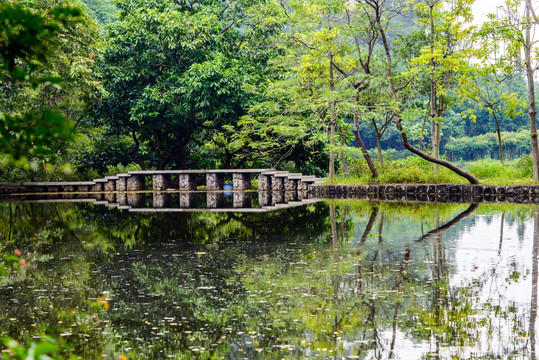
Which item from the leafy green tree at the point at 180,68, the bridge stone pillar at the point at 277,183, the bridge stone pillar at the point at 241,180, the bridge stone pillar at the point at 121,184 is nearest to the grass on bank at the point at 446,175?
the bridge stone pillar at the point at 277,183

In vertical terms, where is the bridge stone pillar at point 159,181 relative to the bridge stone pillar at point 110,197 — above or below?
above

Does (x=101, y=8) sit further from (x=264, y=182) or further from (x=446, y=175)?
(x=446, y=175)

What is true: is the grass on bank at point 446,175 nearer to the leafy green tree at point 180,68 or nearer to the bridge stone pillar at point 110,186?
the leafy green tree at point 180,68

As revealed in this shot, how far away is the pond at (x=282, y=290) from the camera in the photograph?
5648mm

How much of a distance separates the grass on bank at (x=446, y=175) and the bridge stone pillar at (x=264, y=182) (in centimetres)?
549

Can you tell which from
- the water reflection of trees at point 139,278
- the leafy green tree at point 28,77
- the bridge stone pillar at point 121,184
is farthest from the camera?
the bridge stone pillar at point 121,184

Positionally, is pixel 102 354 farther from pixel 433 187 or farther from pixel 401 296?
pixel 433 187

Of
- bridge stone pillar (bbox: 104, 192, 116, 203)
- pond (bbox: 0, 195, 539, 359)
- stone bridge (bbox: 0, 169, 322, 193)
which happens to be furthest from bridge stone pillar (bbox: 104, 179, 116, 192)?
pond (bbox: 0, 195, 539, 359)

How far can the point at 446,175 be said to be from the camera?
23.9 meters

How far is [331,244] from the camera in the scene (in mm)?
11852

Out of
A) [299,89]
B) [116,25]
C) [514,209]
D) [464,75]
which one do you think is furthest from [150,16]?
[514,209]

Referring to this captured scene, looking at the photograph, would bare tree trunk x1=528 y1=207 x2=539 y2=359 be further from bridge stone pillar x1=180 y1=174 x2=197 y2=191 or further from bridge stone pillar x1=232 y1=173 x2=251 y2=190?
bridge stone pillar x1=180 y1=174 x2=197 y2=191

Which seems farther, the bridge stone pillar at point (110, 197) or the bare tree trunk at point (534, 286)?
the bridge stone pillar at point (110, 197)

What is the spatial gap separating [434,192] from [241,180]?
11890 millimetres
